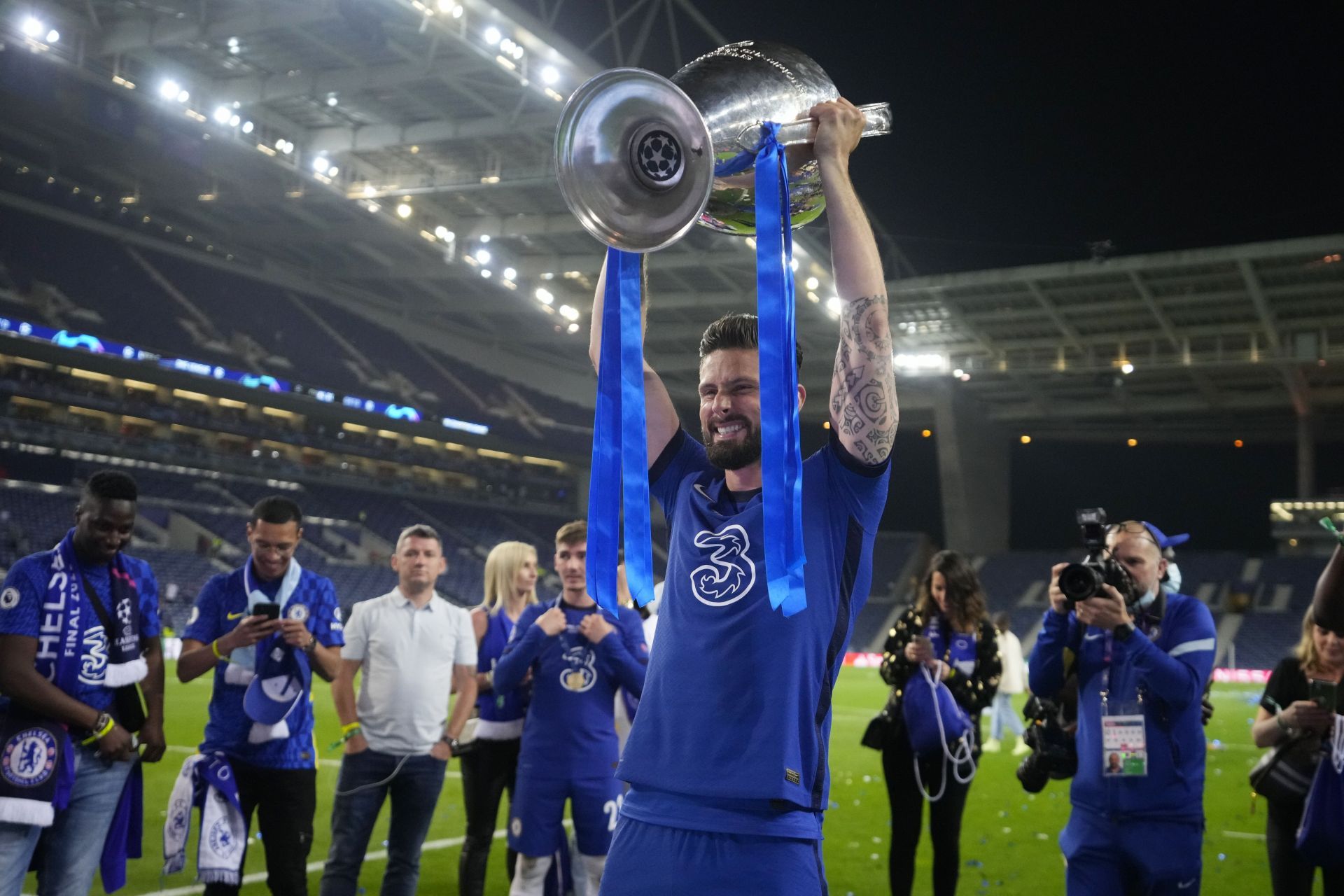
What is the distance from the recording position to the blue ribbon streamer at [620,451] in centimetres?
252

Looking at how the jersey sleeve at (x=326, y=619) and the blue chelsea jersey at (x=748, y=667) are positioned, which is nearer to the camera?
the blue chelsea jersey at (x=748, y=667)

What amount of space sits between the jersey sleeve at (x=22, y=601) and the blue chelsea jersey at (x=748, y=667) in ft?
10.3

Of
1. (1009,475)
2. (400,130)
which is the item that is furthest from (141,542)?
(1009,475)

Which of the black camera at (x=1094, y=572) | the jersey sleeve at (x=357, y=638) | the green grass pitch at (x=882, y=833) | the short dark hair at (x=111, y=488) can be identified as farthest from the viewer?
the green grass pitch at (x=882, y=833)

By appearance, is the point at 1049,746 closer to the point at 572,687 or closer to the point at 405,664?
the point at 572,687

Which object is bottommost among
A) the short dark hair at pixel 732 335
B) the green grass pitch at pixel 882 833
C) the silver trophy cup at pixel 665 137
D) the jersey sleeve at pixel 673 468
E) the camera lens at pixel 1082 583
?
the green grass pitch at pixel 882 833

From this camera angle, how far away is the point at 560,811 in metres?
5.52

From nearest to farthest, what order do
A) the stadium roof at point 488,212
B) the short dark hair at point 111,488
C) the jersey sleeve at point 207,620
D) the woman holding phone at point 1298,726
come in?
the short dark hair at point 111,488 < the woman holding phone at point 1298,726 < the jersey sleeve at point 207,620 < the stadium roof at point 488,212

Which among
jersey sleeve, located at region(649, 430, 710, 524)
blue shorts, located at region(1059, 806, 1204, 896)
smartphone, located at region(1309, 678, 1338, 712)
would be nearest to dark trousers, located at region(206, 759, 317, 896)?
jersey sleeve, located at region(649, 430, 710, 524)

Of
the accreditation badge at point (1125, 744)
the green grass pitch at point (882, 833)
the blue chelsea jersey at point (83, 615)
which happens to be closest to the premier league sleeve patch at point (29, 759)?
the blue chelsea jersey at point (83, 615)

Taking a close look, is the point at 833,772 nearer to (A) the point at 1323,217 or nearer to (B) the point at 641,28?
(B) the point at 641,28

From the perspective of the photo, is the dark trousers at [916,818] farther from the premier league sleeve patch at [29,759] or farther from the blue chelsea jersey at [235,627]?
the premier league sleeve patch at [29,759]

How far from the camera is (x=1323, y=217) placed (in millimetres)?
23812

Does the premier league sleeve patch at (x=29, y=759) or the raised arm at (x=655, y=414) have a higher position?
the raised arm at (x=655, y=414)
